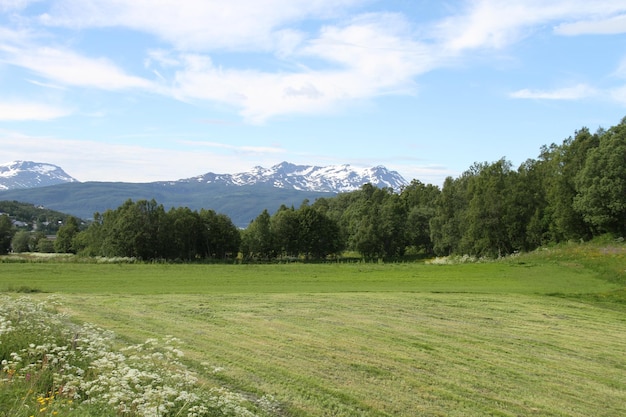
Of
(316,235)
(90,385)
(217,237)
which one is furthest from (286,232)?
(90,385)

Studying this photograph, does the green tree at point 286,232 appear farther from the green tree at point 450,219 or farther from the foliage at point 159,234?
the green tree at point 450,219

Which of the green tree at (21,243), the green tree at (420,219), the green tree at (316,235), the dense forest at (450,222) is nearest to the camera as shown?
the dense forest at (450,222)

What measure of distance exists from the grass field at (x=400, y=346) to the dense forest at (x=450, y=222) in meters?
37.5

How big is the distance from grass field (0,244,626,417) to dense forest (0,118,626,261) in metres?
37.5

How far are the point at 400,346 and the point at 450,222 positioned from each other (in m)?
79.9

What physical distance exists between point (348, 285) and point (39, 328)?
27.0 m

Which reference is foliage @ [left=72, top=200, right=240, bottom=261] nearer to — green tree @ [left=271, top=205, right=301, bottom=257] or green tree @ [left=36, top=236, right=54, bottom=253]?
green tree @ [left=271, top=205, right=301, bottom=257]

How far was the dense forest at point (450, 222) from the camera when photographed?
63.0 metres

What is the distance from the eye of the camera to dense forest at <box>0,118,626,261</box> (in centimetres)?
6297

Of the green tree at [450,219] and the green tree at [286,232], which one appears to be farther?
the green tree at [286,232]

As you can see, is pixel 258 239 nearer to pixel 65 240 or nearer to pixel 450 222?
pixel 450 222

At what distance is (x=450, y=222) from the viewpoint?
92.6 m

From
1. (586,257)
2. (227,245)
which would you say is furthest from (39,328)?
(227,245)

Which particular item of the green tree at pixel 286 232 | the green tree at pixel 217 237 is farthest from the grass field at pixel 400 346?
the green tree at pixel 286 232
